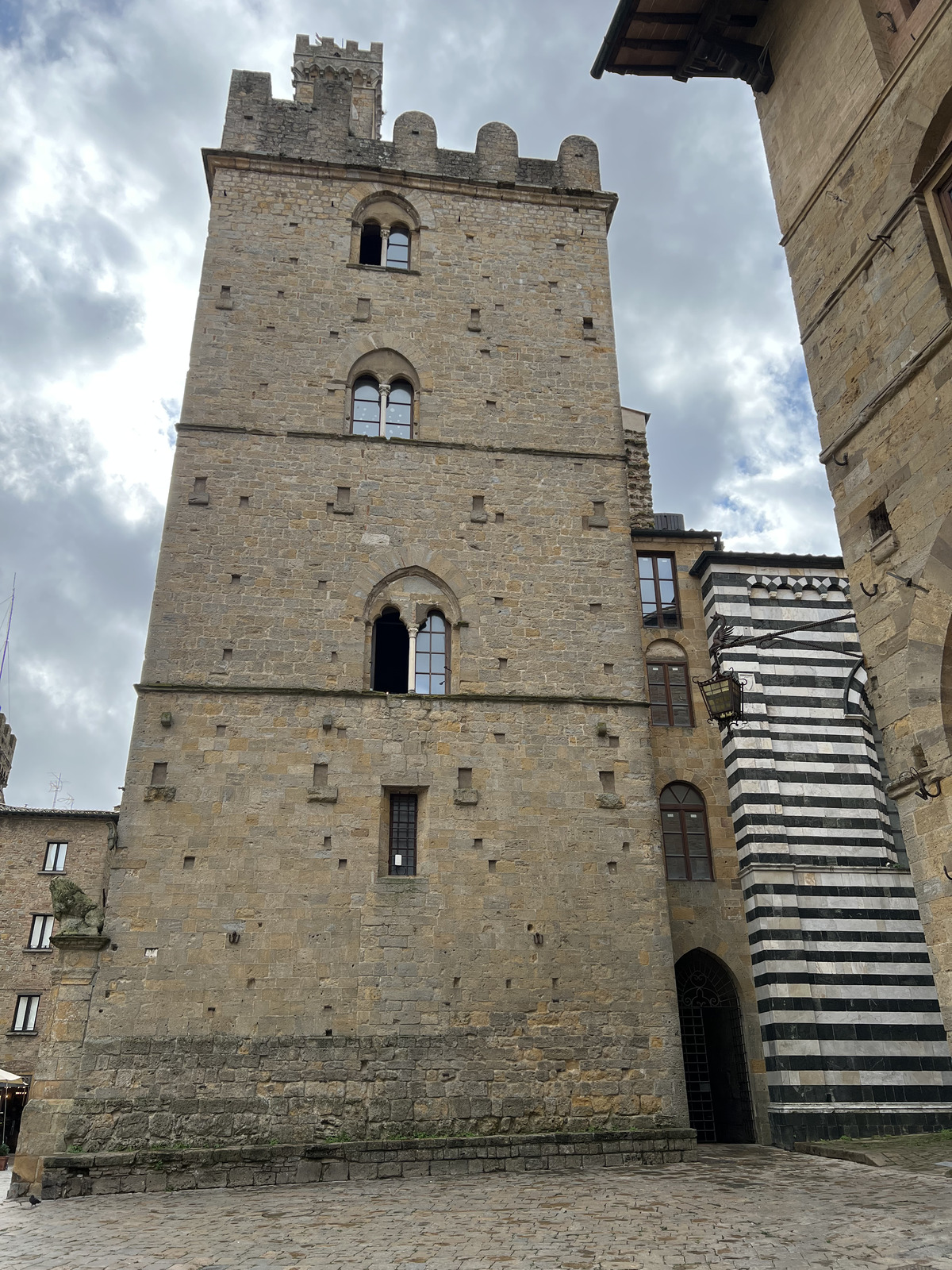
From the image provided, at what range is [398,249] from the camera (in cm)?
1747

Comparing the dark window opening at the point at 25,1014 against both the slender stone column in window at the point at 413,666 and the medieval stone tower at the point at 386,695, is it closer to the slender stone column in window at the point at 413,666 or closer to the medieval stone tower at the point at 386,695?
the medieval stone tower at the point at 386,695

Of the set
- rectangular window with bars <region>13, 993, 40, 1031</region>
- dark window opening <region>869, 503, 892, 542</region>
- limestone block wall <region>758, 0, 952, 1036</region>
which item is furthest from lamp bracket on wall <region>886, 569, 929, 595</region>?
rectangular window with bars <region>13, 993, 40, 1031</region>

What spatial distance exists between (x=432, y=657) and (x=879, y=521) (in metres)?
7.81

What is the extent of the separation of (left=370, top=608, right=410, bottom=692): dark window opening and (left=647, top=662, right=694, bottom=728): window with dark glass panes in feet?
13.1

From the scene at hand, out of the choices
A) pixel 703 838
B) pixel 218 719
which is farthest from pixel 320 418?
pixel 703 838

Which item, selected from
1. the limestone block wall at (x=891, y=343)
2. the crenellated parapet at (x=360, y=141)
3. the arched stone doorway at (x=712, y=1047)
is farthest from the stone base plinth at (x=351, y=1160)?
the crenellated parapet at (x=360, y=141)

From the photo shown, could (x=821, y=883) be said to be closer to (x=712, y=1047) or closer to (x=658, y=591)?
(x=712, y=1047)

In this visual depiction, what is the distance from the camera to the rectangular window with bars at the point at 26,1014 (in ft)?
71.0

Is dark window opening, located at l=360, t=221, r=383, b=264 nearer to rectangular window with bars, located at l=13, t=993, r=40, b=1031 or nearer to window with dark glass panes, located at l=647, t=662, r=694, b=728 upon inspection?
window with dark glass panes, located at l=647, t=662, r=694, b=728

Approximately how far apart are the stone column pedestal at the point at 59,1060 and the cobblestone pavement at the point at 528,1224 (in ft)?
1.59

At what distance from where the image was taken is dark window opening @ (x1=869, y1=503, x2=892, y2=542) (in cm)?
762

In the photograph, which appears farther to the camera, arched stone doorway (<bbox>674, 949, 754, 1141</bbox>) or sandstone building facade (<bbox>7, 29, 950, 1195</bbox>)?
arched stone doorway (<bbox>674, 949, 754, 1141</bbox>)

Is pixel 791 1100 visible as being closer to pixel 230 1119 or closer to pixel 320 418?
pixel 230 1119

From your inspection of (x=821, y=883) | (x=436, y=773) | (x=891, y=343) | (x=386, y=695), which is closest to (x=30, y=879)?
(x=386, y=695)
